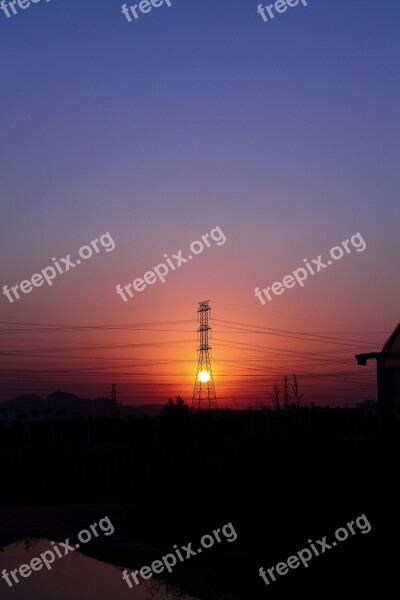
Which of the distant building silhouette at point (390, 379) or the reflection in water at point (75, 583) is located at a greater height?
the distant building silhouette at point (390, 379)

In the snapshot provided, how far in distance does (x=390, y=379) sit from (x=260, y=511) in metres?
6.97

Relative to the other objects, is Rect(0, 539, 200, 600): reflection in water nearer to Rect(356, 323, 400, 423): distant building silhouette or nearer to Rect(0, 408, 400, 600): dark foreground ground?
Rect(0, 408, 400, 600): dark foreground ground

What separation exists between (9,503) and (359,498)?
14206mm

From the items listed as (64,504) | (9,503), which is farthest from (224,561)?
(9,503)

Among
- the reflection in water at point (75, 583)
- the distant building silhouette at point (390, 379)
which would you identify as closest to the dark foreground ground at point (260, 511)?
the reflection in water at point (75, 583)

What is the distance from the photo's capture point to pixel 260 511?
49.9 feet

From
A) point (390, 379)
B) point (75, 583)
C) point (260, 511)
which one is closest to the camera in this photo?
point (75, 583)

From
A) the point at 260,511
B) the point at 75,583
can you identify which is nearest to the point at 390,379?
the point at 260,511

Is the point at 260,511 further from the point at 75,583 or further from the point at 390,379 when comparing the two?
the point at 390,379

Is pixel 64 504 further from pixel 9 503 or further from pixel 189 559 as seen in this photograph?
pixel 189 559

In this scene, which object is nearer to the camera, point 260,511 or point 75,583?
point 75,583

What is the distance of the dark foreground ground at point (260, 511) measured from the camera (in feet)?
39.2

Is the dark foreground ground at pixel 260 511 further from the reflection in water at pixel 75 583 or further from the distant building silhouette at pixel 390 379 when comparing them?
the distant building silhouette at pixel 390 379

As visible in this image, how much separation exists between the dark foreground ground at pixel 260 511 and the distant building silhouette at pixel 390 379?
129cm
